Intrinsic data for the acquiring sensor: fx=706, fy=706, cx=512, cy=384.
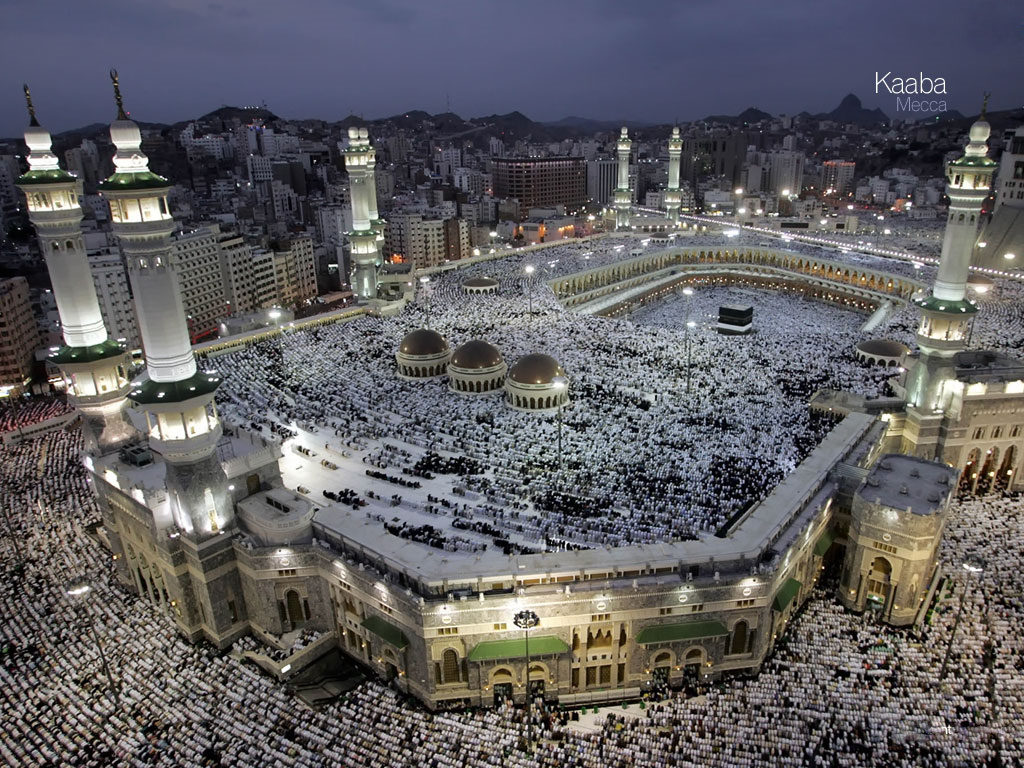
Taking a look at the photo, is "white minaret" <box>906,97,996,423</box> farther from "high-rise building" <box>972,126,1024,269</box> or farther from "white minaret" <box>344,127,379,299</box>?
"high-rise building" <box>972,126,1024,269</box>

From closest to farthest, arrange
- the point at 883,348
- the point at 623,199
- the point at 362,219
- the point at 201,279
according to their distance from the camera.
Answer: the point at 883,348, the point at 362,219, the point at 201,279, the point at 623,199

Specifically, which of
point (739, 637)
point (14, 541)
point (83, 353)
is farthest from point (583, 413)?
point (14, 541)

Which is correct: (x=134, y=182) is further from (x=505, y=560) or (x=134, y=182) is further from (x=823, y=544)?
(x=823, y=544)

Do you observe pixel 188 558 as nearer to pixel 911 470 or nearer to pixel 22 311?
pixel 911 470

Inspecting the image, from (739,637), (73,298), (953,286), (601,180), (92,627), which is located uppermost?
(73,298)

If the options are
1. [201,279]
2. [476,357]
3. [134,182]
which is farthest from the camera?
[201,279]

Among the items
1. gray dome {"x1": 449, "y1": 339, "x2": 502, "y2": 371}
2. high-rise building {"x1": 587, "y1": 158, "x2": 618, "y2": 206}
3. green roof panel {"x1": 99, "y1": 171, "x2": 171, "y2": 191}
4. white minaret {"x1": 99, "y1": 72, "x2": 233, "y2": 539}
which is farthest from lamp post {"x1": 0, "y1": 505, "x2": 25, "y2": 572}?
high-rise building {"x1": 587, "y1": 158, "x2": 618, "y2": 206}
